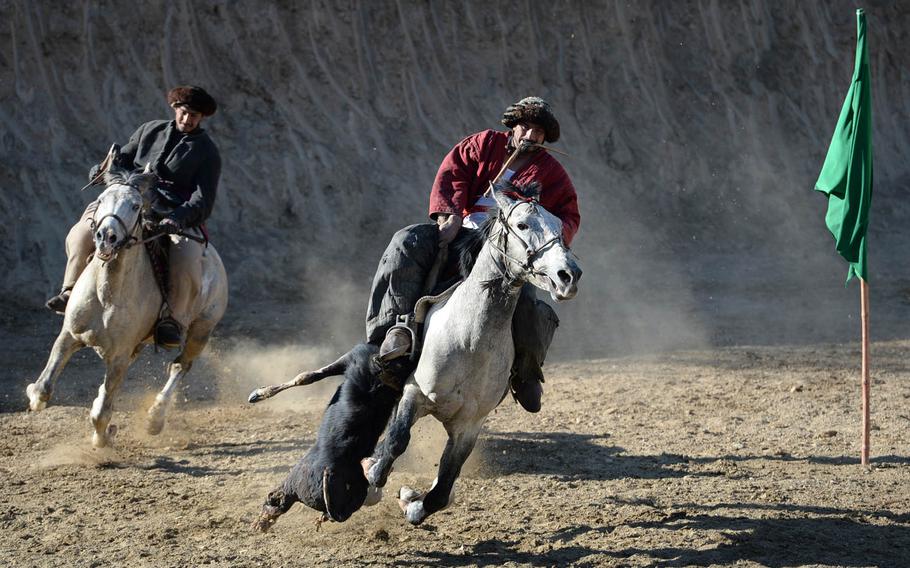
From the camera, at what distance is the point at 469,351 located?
5.44m

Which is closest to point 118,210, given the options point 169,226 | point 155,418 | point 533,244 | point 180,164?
point 169,226

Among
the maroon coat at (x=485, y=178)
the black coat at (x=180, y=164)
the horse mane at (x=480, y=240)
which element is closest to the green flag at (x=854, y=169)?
the maroon coat at (x=485, y=178)

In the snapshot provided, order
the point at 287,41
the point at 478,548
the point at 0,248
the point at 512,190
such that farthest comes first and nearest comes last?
1. the point at 287,41
2. the point at 0,248
3. the point at 478,548
4. the point at 512,190

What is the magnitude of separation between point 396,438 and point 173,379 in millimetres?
3789

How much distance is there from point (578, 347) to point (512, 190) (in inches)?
282

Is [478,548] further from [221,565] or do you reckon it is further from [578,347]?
[578,347]

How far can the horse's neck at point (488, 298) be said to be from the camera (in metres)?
5.38

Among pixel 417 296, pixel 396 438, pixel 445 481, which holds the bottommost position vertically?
pixel 445 481

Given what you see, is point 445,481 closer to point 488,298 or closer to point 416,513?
point 416,513

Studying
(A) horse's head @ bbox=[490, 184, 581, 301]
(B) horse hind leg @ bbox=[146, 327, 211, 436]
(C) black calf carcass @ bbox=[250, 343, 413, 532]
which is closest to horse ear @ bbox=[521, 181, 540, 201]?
(A) horse's head @ bbox=[490, 184, 581, 301]

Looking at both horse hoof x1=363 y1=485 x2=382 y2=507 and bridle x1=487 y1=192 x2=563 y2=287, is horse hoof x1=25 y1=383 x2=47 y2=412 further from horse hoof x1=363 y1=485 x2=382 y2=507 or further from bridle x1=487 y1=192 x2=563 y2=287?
bridle x1=487 y1=192 x2=563 y2=287

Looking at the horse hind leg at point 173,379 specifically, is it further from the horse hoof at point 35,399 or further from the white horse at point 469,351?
the white horse at point 469,351

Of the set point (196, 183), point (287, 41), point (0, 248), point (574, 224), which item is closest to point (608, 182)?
point (287, 41)

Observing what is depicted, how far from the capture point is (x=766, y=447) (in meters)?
8.31
